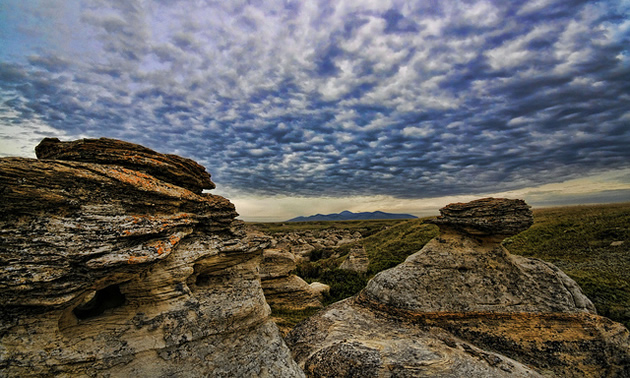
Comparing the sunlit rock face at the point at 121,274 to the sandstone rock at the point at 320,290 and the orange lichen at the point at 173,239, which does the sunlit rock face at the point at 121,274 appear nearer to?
the orange lichen at the point at 173,239

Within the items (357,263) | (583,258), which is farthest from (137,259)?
(583,258)

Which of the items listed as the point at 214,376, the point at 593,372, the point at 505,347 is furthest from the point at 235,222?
the point at 593,372

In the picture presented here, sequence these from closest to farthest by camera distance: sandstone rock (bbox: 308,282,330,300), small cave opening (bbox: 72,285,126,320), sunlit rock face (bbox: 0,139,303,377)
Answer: sunlit rock face (bbox: 0,139,303,377) < small cave opening (bbox: 72,285,126,320) < sandstone rock (bbox: 308,282,330,300)

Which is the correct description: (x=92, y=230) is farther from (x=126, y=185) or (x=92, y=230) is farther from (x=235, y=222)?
(x=235, y=222)

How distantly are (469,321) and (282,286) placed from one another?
15435mm

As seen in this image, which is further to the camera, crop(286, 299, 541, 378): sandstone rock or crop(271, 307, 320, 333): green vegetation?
crop(271, 307, 320, 333): green vegetation

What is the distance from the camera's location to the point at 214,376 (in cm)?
1027

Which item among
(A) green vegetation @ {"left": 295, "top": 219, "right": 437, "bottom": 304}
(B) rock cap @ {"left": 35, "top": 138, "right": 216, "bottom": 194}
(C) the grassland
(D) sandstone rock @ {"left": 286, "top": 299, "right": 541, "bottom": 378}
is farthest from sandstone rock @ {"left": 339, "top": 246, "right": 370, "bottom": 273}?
(B) rock cap @ {"left": 35, "top": 138, "right": 216, "bottom": 194}

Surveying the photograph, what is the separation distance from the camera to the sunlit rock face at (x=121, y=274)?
8016mm

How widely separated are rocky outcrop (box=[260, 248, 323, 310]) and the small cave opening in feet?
41.2

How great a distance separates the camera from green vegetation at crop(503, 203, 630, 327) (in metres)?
21.9

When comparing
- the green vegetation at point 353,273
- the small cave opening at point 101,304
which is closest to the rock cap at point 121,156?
the small cave opening at point 101,304

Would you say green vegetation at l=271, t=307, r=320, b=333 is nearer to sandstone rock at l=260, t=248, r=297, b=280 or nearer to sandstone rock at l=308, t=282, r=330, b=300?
sandstone rock at l=308, t=282, r=330, b=300

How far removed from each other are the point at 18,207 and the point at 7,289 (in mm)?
2445
